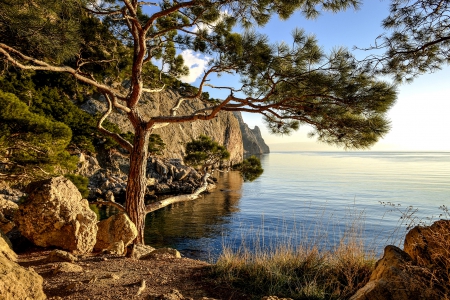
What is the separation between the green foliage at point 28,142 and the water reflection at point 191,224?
14.9 ft

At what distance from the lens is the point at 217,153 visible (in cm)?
1141

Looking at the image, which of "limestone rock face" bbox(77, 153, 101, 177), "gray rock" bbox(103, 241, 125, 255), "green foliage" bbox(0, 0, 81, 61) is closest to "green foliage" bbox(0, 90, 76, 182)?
"green foliage" bbox(0, 0, 81, 61)

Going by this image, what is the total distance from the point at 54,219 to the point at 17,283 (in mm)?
2342

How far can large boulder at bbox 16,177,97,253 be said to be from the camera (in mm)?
4375

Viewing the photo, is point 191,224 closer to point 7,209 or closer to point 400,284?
point 7,209

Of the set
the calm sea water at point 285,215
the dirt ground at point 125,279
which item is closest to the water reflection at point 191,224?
the calm sea water at point 285,215

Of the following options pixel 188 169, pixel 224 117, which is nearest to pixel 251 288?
pixel 188 169

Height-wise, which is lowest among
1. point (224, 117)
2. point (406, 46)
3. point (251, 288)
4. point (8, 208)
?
point (251, 288)

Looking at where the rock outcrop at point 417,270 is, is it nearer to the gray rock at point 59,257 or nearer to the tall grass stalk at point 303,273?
the tall grass stalk at point 303,273

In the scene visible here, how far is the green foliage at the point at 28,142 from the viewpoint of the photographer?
5059 millimetres

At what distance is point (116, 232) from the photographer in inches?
195

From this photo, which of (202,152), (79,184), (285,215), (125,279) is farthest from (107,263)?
(285,215)

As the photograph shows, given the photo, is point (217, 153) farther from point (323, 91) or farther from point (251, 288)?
point (251, 288)

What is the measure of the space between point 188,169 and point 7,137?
1784 cm
